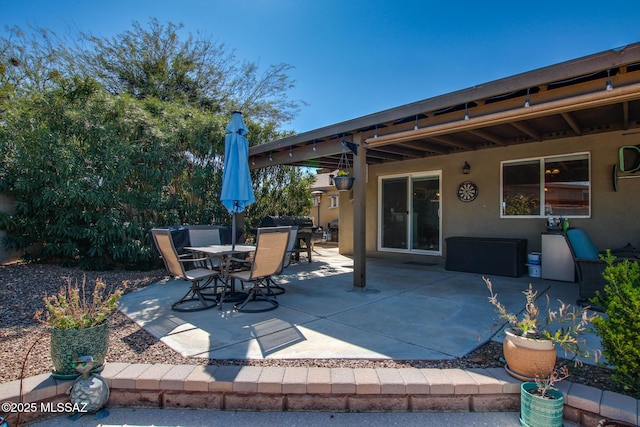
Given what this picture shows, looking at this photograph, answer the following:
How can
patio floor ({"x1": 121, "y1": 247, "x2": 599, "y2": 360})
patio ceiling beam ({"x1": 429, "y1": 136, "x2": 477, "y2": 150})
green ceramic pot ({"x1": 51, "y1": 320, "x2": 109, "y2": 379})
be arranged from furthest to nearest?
patio ceiling beam ({"x1": 429, "y1": 136, "x2": 477, "y2": 150})
patio floor ({"x1": 121, "y1": 247, "x2": 599, "y2": 360})
green ceramic pot ({"x1": 51, "y1": 320, "x2": 109, "y2": 379})

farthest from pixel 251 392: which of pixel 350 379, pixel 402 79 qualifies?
pixel 402 79

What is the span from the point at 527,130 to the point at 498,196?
1.76m

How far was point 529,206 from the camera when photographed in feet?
21.5

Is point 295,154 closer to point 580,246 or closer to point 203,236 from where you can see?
point 203,236

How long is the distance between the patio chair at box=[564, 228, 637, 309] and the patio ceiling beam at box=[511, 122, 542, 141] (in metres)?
1.61

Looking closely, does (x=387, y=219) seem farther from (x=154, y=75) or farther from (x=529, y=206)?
(x=154, y=75)

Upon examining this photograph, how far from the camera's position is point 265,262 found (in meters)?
4.06

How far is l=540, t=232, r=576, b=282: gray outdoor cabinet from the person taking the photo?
5660mm

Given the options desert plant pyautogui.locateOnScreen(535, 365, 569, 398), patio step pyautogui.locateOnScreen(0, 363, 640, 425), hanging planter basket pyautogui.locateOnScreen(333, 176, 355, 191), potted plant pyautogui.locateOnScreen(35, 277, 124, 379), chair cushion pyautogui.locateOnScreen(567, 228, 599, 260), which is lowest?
patio step pyautogui.locateOnScreen(0, 363, 640, 425)

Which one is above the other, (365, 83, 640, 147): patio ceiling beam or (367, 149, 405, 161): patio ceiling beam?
(367, 149, 405, 161): patio ceiling beam

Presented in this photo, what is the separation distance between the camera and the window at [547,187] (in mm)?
5938

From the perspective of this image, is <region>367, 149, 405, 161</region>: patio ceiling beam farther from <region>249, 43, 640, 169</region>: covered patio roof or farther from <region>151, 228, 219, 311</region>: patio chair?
<region>151, 228, 219, 311</region>: patio chair

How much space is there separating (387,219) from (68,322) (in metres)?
7.29

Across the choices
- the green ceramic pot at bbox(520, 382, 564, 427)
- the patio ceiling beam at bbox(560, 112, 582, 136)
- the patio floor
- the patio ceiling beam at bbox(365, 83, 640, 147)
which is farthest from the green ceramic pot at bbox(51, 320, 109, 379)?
the patio ceiling beam at bbox(560, 112, 582, 136)
